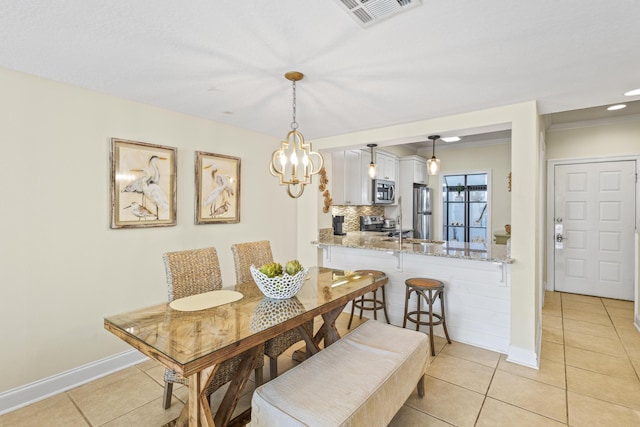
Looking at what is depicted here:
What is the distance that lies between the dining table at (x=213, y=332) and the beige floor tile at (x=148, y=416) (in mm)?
373

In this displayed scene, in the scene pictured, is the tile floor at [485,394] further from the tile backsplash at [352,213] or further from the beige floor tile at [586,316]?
the tile backsplash at [352,213]

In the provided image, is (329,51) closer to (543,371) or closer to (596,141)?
(543,371)

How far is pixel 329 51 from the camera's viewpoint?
1.93 meters

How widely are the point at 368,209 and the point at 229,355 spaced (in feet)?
15.8

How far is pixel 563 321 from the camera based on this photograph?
376 cm

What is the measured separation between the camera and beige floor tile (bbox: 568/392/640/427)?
2.03 m

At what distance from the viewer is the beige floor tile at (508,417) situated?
202 centimetres

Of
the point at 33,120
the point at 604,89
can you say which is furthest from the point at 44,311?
the point at 604,89

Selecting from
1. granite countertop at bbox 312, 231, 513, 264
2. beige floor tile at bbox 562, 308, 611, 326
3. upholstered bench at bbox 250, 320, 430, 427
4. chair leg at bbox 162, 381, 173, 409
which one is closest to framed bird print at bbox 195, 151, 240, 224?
granite countertop at bbox 312, 231, 513, 264

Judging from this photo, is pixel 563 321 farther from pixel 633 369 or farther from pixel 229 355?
pixel 229 355

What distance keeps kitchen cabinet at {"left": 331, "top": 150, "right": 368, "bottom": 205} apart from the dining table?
2.53 meters

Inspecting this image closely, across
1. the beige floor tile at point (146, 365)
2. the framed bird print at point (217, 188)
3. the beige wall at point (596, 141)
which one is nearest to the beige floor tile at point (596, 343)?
the beige wall at point (596, 141)

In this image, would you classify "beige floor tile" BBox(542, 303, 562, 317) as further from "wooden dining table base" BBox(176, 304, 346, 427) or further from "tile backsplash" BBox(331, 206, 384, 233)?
"wooden dining table base" BBox(176, 304, 346, 427)

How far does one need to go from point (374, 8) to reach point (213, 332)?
1.83 m
